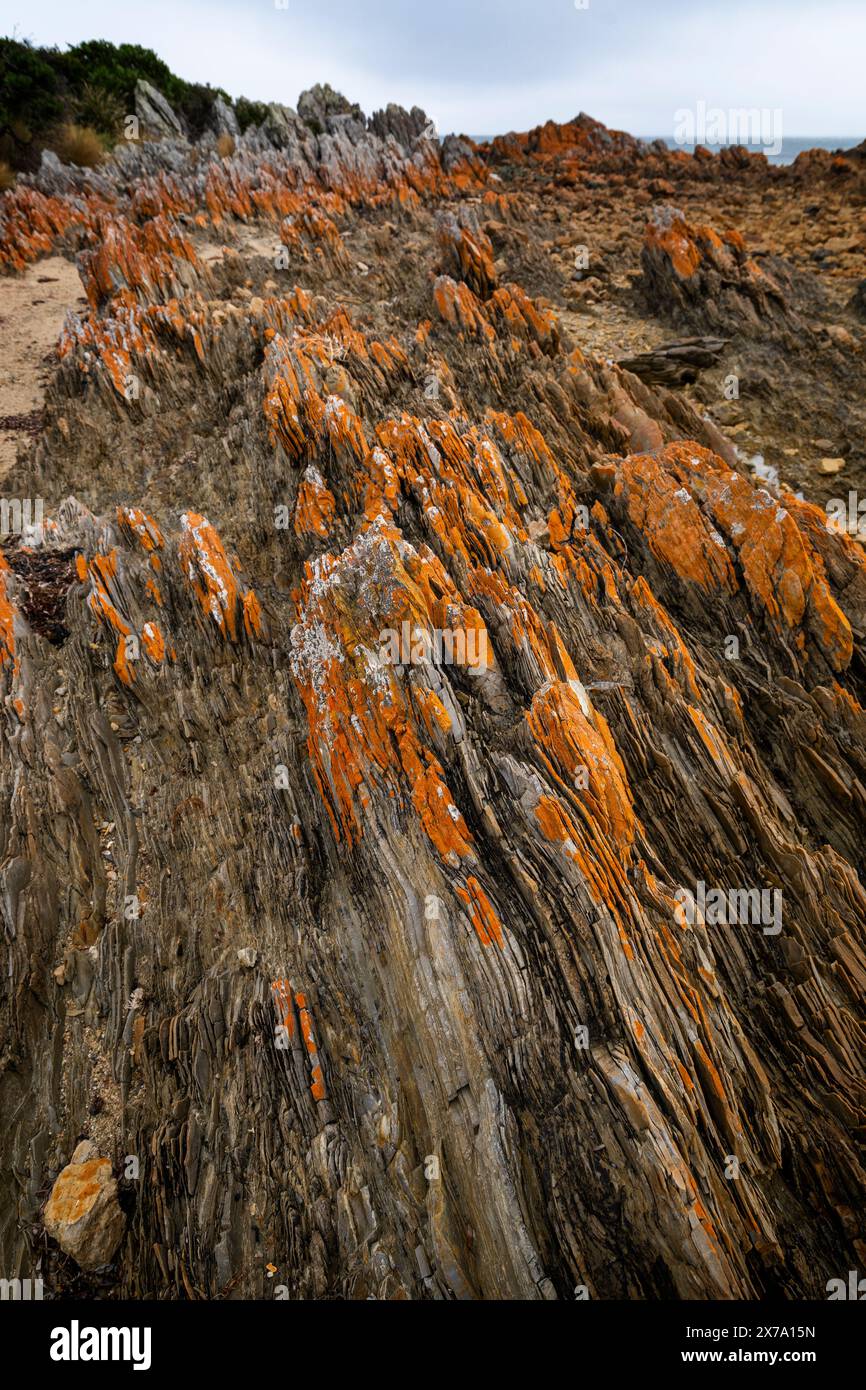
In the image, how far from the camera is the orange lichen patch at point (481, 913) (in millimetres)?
8562

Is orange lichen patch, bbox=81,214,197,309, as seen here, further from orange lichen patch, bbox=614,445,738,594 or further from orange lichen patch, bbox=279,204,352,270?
orange lichen patch, bbox=614,445,738,594

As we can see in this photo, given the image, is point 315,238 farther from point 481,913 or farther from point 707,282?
point 481,913

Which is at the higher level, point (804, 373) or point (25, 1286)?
point (804, 373)

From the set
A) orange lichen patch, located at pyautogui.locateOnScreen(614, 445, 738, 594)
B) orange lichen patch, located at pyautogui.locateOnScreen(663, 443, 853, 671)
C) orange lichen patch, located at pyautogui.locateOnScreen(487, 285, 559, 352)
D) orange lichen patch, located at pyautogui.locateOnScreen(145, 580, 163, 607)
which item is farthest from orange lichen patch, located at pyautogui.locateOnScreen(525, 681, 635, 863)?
orange lichen patch, located at pyautogui.locateOnScreen(487, 285, 559, 352)

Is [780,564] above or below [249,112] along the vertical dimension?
below

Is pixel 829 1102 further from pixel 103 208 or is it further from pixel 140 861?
pixel 103 208

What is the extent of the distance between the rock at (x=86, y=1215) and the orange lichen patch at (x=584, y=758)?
871 centimetres

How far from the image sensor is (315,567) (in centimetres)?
1332

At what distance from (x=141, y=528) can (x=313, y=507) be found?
453cm

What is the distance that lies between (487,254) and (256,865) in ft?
96.0

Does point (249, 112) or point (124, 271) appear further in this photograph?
point (249, 112)

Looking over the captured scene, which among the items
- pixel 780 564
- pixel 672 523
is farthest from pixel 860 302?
pixel 780 564

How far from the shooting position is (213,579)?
14.3 meters
